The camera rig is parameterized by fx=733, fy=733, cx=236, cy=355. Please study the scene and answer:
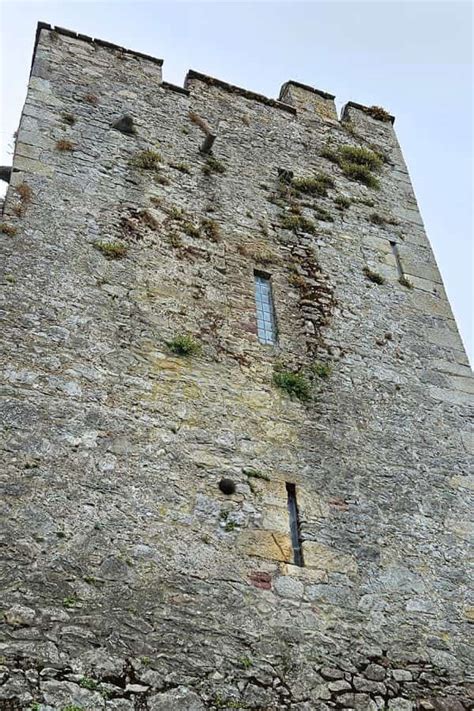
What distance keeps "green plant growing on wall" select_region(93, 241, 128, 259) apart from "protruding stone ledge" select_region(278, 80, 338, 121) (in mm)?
4538

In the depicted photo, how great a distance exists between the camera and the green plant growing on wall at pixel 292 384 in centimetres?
698

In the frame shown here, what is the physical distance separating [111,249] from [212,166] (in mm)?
2224

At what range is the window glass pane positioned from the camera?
292 inches

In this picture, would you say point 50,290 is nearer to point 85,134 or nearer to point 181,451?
point 181,451

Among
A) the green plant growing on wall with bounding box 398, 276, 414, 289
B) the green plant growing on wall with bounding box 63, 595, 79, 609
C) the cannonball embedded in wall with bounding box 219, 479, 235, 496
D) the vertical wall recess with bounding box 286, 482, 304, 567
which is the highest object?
the green plant growing on wall with bounding box 398, 276, 414, 289

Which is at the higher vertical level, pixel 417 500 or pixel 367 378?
pixel 367 378

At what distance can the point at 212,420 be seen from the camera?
6.38 metres

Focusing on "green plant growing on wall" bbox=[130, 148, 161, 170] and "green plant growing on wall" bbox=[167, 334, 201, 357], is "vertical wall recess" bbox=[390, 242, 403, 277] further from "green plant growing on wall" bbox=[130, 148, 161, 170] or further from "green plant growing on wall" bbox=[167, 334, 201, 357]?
"green plant growing on wall" bbox=[167, 334, 201, 357]

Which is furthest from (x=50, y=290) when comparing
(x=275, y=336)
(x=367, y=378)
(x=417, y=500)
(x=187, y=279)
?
(x=417, y=500)

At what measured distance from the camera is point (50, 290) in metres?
6.43

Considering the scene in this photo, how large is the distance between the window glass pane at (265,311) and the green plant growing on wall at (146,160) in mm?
1733

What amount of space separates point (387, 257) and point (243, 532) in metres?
4.49

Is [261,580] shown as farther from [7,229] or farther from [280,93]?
[280,93]

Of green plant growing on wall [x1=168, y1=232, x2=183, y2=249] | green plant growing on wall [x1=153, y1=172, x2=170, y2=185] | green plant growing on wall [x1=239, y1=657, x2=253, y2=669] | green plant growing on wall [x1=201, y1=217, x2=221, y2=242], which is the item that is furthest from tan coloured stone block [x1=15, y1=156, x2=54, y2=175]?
green plant growing on wall [x1=239, y1=657, x2=253, y2=669]
